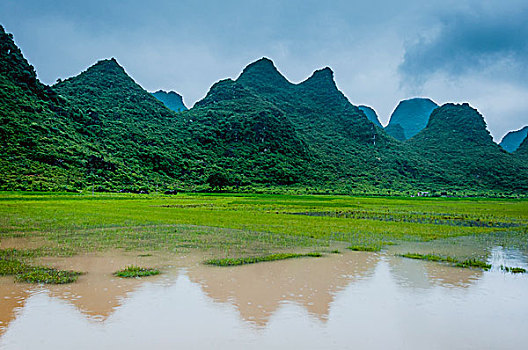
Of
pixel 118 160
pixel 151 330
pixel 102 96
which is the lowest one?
pixel 151 330

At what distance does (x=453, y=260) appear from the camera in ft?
39.3

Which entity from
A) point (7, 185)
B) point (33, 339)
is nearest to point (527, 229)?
point (33, 339)

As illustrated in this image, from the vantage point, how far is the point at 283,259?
12.0 meters

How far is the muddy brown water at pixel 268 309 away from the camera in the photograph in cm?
591

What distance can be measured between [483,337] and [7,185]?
53.4 metres

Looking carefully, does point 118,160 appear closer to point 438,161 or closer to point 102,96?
point 102,96

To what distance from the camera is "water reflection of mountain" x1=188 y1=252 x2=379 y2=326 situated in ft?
24.6

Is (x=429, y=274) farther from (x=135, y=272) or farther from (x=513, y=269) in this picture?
(x=135, y=272)

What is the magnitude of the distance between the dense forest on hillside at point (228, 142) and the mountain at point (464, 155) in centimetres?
41

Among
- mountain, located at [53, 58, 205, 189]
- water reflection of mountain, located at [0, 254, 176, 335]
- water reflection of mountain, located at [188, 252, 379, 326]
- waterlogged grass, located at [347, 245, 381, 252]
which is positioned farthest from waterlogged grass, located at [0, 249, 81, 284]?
mountain, located at [53, 58, 205, 189]

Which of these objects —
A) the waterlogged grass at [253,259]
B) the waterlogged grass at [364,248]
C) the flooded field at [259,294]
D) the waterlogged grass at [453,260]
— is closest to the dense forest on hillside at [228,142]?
the flooded field at [259,294]

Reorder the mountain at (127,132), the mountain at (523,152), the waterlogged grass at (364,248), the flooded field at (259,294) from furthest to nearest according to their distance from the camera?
the mountain at (523,152)
the mountain at (127,132)
the waterlogged grass at (364,248)
the flooded field at (259,294)

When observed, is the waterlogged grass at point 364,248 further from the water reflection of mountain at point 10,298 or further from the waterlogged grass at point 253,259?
the water reflection of mountain at point 10,298

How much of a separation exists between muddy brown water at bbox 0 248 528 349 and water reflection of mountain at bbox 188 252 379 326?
28mm
